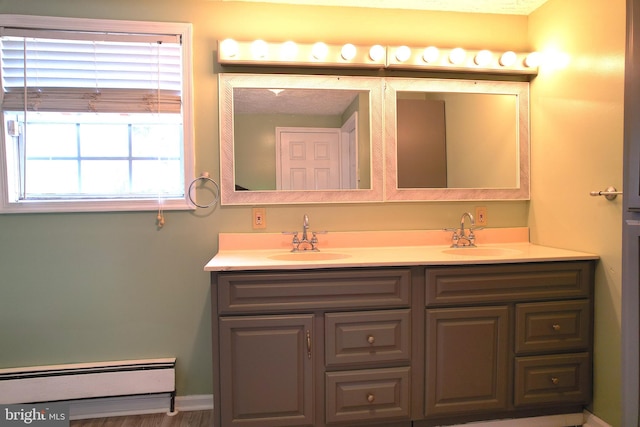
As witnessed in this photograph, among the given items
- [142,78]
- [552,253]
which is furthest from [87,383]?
[552,253]

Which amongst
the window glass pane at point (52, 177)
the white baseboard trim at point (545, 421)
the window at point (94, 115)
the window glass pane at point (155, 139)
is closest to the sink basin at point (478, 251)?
the white baseboard trim at point (545, 421)

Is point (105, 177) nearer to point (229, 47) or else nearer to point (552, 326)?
point (229, 47)

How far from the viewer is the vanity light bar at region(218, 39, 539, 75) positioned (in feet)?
6.12

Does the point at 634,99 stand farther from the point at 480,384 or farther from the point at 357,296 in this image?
the point at 480,384

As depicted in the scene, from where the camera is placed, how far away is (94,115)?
6.32ft

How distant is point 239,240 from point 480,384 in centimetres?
144

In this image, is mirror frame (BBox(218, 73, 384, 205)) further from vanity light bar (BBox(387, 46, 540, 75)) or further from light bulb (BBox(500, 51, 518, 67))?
light bulb (BBox(500, 51, 518, 67))

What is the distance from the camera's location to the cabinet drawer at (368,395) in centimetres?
155

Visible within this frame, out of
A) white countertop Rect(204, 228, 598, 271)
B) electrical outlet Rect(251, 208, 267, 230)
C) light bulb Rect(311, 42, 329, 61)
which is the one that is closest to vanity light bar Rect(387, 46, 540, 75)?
light bulb Rect(311, 42, 329, 61)

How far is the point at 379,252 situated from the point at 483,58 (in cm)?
132

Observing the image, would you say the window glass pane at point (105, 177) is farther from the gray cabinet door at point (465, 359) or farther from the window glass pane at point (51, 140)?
the gray cabinet door at point (465, 359)

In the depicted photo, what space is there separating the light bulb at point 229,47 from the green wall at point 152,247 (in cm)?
12

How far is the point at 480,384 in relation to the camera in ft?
5.33

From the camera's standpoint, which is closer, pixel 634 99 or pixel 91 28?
pixel 634 99
